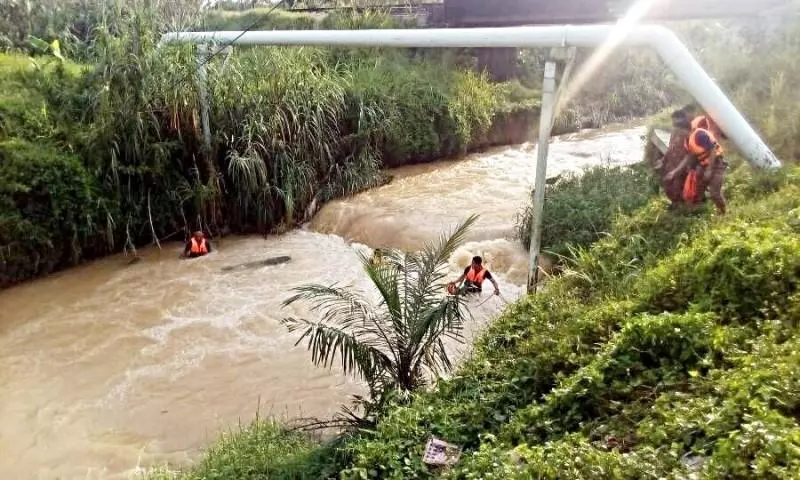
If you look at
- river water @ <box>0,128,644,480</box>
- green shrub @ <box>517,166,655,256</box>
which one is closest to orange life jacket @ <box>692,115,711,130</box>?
green shrub @ <box>517,166,655,256</box>

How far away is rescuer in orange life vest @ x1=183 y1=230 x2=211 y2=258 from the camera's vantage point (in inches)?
357

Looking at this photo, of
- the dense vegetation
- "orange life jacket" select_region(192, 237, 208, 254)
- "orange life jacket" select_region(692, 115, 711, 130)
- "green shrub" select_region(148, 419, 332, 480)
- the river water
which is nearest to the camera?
"green shrub" select_region(148, 419, 332, 480)

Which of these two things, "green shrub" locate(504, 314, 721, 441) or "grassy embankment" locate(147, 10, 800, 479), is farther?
"green shrub" locate(504, 314, 721, 441)

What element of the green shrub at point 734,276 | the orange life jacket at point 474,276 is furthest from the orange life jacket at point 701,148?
the orange life jacket at point 474,276

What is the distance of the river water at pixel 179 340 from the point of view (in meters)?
5.45

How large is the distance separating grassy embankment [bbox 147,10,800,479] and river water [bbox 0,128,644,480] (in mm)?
1195

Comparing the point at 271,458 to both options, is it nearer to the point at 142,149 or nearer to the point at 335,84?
the point at 142,149

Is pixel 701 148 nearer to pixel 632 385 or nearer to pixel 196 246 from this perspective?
pixel 632 385

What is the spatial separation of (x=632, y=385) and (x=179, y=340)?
535 centimetres

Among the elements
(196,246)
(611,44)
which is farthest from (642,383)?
(196,246)

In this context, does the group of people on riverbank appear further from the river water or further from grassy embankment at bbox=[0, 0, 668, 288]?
grassy embankment at bbox=[0, 0, 668, 288]

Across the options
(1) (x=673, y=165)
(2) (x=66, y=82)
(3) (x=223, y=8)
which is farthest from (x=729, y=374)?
(3) (x=223, y=8)

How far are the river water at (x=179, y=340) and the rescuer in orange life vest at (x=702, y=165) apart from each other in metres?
2.60

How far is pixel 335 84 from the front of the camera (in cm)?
1118
